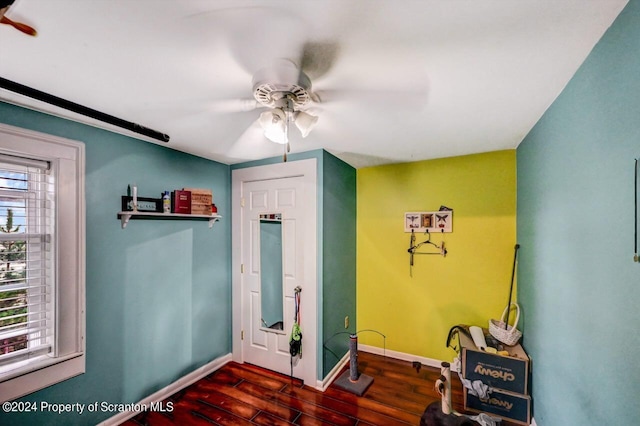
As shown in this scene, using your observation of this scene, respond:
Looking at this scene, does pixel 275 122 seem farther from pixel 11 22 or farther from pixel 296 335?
pixel 296 335

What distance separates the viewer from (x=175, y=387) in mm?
2459

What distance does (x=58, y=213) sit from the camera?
1.76 m

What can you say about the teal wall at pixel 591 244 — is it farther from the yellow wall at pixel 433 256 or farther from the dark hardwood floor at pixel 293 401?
the dark hardwood floor at pixel 293 401

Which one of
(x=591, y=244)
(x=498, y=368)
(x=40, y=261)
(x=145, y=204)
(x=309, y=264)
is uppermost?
(x=145, y=204)

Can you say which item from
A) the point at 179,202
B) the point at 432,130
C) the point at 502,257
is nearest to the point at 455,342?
the point at 502,257

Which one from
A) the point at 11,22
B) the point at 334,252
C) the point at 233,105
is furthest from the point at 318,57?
the point at 334,252

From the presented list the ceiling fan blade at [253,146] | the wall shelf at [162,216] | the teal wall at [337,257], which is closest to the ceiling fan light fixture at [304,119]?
the ceiling fan blade at [253,146]

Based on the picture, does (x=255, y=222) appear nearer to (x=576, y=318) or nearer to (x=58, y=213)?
(x=58, y=213)

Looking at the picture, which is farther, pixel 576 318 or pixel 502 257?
pixel 502 257

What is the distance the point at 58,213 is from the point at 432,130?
275 centimetres

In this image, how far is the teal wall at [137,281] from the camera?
190cm

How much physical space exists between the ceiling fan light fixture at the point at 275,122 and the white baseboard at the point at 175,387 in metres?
2.48

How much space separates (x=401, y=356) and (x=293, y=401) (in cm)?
138

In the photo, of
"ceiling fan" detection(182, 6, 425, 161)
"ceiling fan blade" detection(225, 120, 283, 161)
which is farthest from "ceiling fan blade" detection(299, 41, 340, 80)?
"ceiling fan blade" detection(225, 120, 283, 161)
